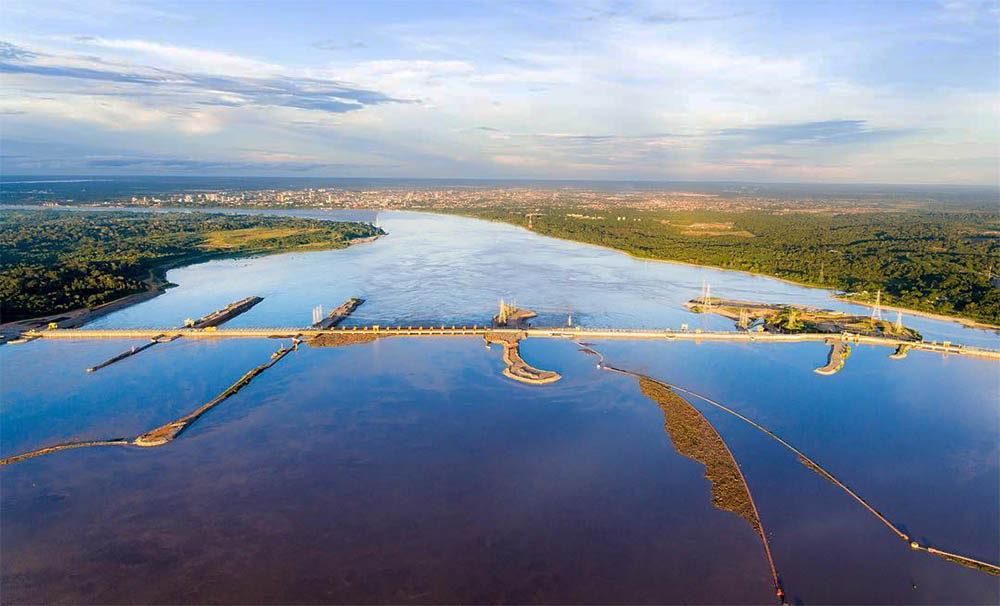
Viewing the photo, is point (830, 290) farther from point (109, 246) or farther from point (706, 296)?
point (109, 246)

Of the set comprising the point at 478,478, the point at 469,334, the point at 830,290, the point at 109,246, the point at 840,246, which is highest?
the point at 840,246

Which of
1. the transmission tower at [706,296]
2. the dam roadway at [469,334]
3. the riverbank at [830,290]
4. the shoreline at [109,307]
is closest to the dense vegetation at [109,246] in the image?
the shoreline at [109,307]

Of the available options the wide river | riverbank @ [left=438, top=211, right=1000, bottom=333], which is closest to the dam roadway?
the wide river

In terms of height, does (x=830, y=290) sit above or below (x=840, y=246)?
below

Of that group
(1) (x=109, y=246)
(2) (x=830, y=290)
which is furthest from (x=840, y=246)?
(1) (x=109, y=246)

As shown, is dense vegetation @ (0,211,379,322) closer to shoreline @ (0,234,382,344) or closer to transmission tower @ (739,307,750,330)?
shoreline @ (0,234,382,344)
